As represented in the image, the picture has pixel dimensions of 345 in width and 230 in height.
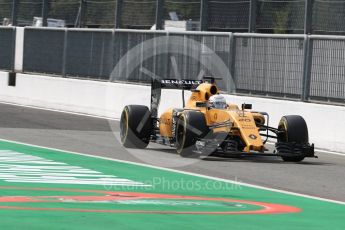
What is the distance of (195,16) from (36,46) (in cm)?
734

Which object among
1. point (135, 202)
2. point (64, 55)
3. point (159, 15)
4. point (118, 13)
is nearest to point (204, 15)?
point (159, 15)

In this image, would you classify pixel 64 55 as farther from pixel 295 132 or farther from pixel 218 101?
pixel 295 132

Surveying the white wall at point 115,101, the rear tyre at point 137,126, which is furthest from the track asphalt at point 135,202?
the white wall at point 115,101

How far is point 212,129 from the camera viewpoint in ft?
54.5

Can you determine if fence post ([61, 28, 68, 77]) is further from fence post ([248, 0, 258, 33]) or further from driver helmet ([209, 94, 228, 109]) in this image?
driver helmet ([209, 94, 228, 109])

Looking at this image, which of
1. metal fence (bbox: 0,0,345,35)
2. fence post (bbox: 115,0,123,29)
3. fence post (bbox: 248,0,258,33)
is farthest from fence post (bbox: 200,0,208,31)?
fence post (bbox: 115,0,123,29)

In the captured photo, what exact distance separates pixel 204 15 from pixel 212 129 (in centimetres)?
976

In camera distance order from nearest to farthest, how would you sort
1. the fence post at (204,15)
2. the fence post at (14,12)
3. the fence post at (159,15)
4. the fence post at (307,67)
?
the fence post at (307,67), the fence post at (204,15), the fence post at (159,15), the fence post at (14,12)

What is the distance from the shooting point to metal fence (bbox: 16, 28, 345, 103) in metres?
21.0

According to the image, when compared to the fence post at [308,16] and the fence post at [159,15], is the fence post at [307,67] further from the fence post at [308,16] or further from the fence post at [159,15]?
the fence post at [159,15]

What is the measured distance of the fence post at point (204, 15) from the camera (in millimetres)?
25938

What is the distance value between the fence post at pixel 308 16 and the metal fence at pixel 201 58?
0.47 meters

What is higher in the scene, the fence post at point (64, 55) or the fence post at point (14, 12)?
the fence post at point (14, 12)

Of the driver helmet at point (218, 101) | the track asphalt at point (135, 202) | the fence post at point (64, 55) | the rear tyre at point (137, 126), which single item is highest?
the fence post at point (64, 55)
